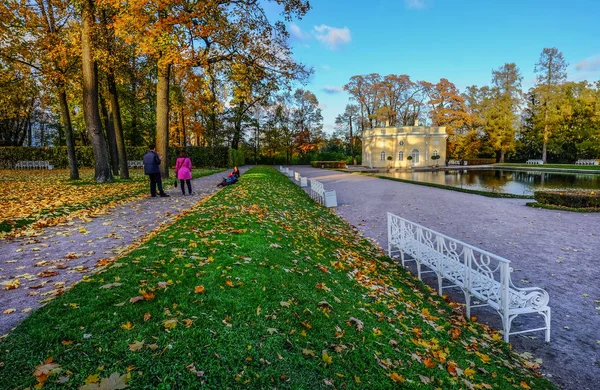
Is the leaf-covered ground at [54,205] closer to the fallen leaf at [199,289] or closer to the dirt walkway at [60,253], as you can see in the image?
the dirt walkway at [60,253]

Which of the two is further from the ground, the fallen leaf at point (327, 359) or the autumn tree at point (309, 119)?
the autumn tree at point (309, 119)

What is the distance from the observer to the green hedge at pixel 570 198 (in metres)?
11.5

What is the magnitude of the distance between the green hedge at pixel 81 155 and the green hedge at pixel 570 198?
91.7 feet

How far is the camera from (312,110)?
6394 cm

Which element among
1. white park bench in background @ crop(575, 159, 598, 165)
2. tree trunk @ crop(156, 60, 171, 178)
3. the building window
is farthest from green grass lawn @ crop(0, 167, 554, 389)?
white park bench in background @ crop(575, 159, 598, 165)

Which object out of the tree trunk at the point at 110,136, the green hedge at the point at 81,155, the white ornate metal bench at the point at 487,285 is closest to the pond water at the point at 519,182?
the white ornate metal bench at the point at 487,285

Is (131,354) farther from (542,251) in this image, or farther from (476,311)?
(542,251)

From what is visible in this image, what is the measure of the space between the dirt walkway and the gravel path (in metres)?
5.31

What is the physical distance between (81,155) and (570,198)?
3732 centimetres

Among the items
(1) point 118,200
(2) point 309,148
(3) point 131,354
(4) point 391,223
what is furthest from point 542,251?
(2) point 309,148

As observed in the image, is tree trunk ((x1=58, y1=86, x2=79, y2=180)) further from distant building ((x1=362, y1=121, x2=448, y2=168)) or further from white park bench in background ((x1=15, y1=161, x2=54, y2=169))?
distant building ((x1=362, y1=121, x2=448, y2=168))

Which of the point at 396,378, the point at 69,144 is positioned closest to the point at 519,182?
the point at 396,378

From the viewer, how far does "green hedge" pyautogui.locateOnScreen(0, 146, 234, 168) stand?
99.3ft

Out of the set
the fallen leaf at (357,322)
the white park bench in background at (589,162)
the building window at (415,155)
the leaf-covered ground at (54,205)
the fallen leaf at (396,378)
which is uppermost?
the building window at (415,155)
